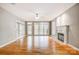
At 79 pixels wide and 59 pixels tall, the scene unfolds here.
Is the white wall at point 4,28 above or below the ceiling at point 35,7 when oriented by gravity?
below

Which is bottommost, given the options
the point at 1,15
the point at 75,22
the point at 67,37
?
the point at 67,37

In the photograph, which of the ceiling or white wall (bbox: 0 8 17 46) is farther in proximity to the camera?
white wall (bbox: 0 8 17 46)

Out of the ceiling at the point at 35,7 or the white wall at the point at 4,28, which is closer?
the ceiling at the point at 35,7

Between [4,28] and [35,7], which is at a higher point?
[35,7]

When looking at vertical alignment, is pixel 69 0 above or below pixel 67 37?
above

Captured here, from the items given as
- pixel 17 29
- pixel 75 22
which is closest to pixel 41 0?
pixel 75 22

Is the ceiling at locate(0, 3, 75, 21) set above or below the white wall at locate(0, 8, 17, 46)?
above

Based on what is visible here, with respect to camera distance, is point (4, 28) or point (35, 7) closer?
point (35, 7)

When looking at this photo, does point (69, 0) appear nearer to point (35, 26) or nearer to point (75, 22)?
point (75, 22)
